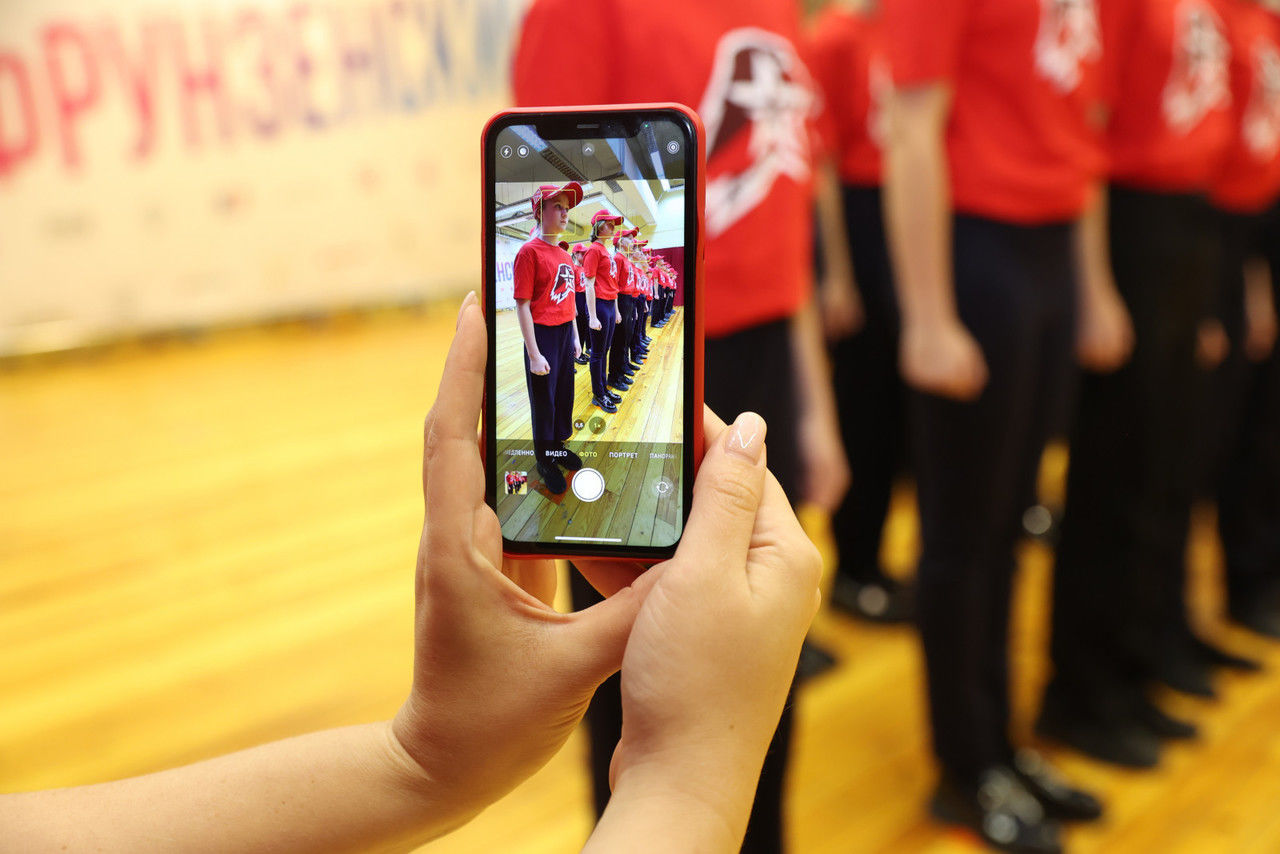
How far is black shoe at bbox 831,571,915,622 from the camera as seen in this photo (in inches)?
77.9

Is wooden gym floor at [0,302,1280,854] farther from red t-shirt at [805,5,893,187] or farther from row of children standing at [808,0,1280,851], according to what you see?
red t-shirt at [805,5,893,187]

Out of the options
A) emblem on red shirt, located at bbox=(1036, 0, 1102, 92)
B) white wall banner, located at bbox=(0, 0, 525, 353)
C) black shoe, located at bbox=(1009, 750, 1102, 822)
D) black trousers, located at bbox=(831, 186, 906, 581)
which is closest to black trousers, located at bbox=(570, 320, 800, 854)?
emblem on red shirt, located at bbox=(1036, 0, 1102, 92)

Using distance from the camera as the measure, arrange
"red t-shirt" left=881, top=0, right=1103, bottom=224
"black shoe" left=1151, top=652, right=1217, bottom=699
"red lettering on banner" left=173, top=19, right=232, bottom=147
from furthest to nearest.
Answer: "red lettering on banner" left=173, top=19, right=232, bottom=147 → "black shoe" left=1151, top=652, right=1217, bottom=699 → "red t-shirt" left=881, top=0, right=1103, bottom=224

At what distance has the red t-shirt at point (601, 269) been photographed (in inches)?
17.3

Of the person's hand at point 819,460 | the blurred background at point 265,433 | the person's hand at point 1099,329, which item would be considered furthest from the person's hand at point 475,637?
the person's hand at point 1099,329

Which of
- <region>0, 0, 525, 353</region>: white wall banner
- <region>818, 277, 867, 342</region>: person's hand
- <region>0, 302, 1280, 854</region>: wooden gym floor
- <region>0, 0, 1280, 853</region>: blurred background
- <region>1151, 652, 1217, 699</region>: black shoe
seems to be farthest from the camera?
<region>0, 0, 525, 353</region>: white wall banner

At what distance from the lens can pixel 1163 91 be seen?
4.30 ft

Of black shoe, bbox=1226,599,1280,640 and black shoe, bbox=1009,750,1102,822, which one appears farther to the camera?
black shoe, bbox=1226,599,1280,640

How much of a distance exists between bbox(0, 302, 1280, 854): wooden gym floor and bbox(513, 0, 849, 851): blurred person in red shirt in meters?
0.52

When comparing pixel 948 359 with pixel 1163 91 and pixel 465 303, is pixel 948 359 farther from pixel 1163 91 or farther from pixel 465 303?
pixel 465 303

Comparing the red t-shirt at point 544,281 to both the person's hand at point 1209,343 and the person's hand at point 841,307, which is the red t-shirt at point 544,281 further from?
the person's hand at point 841,307

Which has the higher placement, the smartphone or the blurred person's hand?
the smartphone

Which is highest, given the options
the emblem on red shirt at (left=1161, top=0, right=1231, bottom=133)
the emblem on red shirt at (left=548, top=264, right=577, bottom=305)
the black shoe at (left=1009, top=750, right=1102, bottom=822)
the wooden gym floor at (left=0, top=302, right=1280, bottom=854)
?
the emblem on red shirt at (left=1161, top=0, right=1231, bottom=133)

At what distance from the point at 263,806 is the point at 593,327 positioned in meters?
0.28
